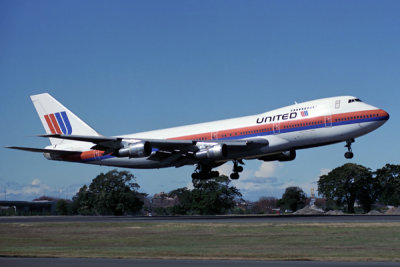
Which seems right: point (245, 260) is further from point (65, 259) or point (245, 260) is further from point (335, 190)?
point (335, 190)

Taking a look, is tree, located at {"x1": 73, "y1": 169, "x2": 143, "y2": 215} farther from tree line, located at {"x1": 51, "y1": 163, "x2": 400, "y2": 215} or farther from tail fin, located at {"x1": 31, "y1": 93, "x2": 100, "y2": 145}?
tail fin, located at {"x1": 31, "y1": 93, "x2": 100, "y2": 145}

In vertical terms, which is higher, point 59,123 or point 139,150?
point 59,123

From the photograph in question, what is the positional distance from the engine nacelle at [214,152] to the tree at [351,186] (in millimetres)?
73621

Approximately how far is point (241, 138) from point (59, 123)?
25.9 metres

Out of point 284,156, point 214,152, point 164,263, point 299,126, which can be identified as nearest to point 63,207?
point 284,156

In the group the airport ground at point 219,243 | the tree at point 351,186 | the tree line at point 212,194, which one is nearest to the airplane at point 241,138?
the airport ground at point 219,243

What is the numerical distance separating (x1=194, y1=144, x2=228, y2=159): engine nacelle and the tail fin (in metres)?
21.7

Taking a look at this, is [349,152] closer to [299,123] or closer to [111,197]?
[299,123]

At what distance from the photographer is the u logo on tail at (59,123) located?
2813 inches

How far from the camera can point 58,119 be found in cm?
7144

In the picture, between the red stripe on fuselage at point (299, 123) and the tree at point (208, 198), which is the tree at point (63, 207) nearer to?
the tree at point (208, 198)

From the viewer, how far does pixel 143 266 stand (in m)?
19.5

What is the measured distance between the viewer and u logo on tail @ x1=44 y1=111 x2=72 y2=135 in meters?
71.4

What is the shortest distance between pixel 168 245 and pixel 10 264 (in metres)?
10.7
